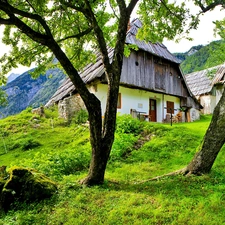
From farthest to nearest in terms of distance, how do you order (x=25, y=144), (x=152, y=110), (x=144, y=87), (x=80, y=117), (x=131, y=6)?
(x=152, y=110), (x=144, y=87), (x=80, y=117), (x=25, y=144), (x=131, y=6)

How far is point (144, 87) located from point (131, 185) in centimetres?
1327

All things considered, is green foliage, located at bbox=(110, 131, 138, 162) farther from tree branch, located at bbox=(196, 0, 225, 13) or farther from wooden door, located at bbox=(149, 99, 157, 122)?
wooden door, located at bbox=(149, 99, 157, 122)

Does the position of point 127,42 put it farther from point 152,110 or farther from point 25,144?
point 25,144

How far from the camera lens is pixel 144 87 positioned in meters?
18.9

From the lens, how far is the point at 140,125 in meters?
12.7

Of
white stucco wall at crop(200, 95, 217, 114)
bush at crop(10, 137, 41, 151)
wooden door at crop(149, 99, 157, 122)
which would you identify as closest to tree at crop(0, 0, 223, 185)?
bush at crop(10, 137, 41, 151)

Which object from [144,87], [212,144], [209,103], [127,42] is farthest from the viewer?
[209,103]

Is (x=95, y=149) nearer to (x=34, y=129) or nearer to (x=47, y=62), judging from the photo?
(x=47, y=62)

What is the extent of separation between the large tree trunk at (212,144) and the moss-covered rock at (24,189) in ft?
11.0

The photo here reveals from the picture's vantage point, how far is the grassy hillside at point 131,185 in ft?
14.9

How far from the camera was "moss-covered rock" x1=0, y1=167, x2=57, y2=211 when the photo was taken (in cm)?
537

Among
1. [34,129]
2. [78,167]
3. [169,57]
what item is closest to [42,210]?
[78,167]

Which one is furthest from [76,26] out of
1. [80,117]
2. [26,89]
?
[26,89]

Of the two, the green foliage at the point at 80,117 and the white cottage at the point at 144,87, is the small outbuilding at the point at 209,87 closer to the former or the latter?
the white cottage at the point at 144,87
